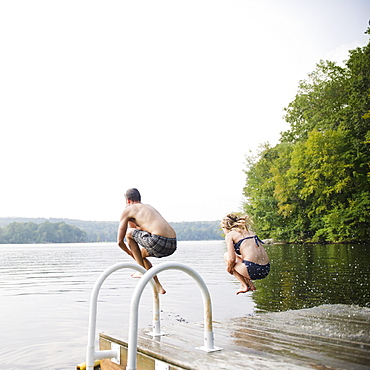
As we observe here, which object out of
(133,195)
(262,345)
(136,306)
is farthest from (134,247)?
(262,345)

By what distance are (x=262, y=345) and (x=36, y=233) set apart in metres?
145

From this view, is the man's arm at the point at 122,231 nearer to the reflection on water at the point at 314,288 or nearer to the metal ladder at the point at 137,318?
the metal ladder at the point at 137,318

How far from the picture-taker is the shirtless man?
5047 mm

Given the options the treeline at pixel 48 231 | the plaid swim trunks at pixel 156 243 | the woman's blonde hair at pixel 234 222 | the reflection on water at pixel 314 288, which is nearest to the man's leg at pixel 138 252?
the plaid swim trunks at pixel 156 243

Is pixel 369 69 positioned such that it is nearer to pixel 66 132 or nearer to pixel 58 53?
pixel 58 53

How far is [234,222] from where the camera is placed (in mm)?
6172

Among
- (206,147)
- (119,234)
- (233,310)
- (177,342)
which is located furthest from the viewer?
(206,147)

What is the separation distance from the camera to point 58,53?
6284 centimetres

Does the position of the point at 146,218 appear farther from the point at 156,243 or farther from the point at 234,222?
the point at 234,222

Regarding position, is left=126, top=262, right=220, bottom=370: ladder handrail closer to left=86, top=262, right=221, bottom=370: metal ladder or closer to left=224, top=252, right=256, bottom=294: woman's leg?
left=86, top=262, right=221, bottom=370: metal ladder

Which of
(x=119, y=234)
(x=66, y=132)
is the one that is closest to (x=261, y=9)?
(x=119, y=234)

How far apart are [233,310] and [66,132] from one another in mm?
99241

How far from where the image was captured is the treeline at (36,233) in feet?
454

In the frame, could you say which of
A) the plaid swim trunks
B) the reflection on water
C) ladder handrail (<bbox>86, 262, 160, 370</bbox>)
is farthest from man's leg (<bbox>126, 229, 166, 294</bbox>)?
the reflection on water
